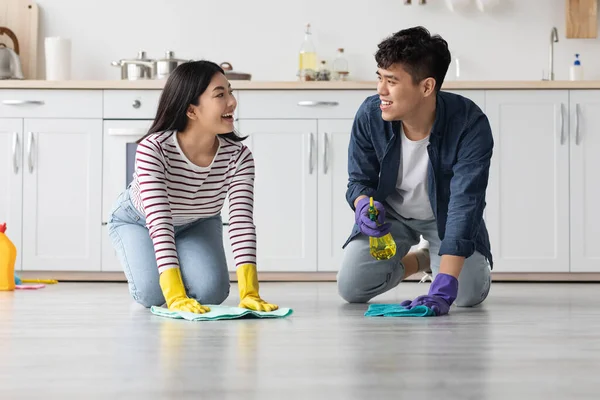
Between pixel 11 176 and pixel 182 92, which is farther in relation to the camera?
pixel 11 176

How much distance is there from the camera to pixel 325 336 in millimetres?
2104

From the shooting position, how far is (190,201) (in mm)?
2729

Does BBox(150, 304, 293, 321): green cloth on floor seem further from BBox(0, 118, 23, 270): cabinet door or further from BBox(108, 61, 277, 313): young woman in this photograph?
BBox(0, 118, 23, 270): cabinet door

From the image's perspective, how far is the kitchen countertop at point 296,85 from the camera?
4176 millimetres

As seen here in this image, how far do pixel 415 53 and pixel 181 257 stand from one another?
0.96m

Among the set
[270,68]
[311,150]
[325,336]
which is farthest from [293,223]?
[325,336]

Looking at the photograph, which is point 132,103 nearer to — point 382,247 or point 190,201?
point 190,201

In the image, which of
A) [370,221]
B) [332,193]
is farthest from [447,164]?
[332,193]

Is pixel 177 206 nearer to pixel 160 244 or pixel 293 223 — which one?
pixel 160 244

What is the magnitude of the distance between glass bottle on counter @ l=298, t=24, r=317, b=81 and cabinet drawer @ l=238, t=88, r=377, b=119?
0.40 meters

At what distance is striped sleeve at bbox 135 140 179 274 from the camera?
247cm

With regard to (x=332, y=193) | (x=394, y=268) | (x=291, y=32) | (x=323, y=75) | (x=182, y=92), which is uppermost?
(x=291, y=32)

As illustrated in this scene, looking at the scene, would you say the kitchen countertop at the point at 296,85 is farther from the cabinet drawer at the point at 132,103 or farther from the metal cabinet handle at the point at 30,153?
the metal cabinet handle at the point at 30,153

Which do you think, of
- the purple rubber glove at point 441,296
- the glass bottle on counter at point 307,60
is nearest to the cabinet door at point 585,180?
the glass bottle on counter at point 307,60
